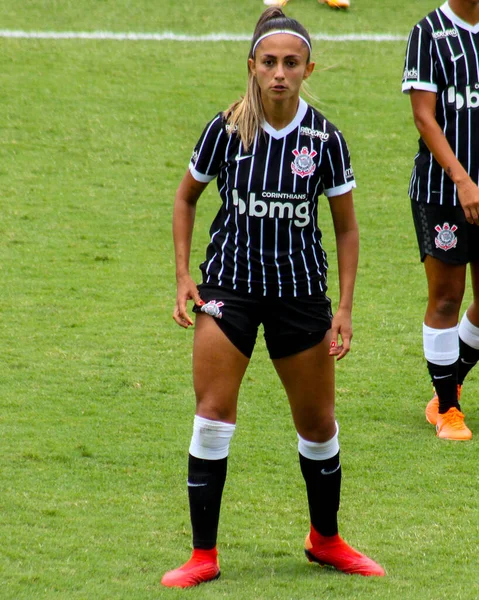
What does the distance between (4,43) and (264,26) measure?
11.4 meters

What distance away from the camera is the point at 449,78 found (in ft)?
17.1

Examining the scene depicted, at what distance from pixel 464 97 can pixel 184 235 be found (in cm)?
194

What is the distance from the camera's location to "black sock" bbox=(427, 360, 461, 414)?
18.5 ft

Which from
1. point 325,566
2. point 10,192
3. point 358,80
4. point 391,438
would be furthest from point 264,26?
point 358,80

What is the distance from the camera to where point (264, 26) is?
12.7ft

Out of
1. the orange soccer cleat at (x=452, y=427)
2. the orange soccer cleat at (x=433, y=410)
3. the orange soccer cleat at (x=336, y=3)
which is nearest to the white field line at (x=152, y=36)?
the orange soccer cleat at (x=336, y=3)

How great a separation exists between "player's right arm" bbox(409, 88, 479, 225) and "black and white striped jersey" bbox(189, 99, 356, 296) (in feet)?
4.30

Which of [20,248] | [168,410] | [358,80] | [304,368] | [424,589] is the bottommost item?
[424,589]

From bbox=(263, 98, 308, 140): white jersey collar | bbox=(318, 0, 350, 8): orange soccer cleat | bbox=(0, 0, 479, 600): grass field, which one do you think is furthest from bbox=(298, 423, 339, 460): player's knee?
bbox=(318, 0, 350, 8): orange soccer cleat

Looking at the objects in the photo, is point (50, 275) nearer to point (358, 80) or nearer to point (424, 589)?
point (424, 589)

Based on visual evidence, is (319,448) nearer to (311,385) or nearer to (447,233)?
(311,385)

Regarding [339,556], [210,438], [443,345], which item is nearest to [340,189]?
[210,438]

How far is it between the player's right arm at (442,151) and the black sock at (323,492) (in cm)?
157

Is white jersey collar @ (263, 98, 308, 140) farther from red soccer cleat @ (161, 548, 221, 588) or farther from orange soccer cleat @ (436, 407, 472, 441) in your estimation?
orange soccer cleat @ (436, 407, 472, 441)
